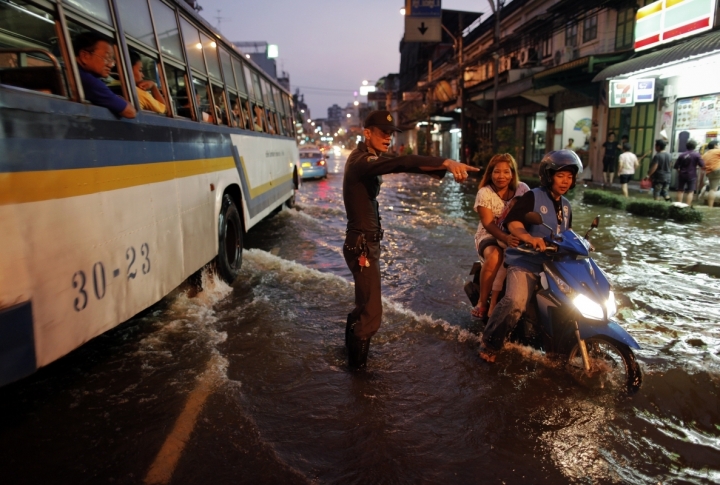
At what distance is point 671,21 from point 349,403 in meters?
15.4

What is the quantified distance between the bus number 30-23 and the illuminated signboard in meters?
14.6

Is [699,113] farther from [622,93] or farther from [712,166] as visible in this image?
[712,166]

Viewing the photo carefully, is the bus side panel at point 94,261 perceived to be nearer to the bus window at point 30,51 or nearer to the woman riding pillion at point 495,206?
the bus window at point 30,51

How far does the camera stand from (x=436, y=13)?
2459 centimetres

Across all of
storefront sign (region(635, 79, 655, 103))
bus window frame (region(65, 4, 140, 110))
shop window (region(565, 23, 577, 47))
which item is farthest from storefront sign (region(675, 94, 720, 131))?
bus window frame (region(65, 4, 140, 110))

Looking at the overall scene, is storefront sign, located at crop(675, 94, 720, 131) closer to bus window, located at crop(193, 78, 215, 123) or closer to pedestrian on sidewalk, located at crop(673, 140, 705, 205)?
pedestrian on sidewalk, located at crop(673, 140, 705, 205)

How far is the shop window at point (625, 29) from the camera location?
18.4 metres

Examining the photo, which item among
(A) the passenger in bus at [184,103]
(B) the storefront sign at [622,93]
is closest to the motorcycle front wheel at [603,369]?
(A) the passenger in bus at [184,103]

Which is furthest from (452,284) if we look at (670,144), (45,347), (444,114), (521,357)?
(444,114)

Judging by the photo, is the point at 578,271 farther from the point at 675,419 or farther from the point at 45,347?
the point at 45,347

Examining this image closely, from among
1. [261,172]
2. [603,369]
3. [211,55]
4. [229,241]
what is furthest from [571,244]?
[261,172]

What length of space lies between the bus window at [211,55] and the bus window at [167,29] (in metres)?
1.04

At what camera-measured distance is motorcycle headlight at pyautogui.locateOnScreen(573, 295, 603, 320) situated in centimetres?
363

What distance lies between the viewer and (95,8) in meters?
3.76
